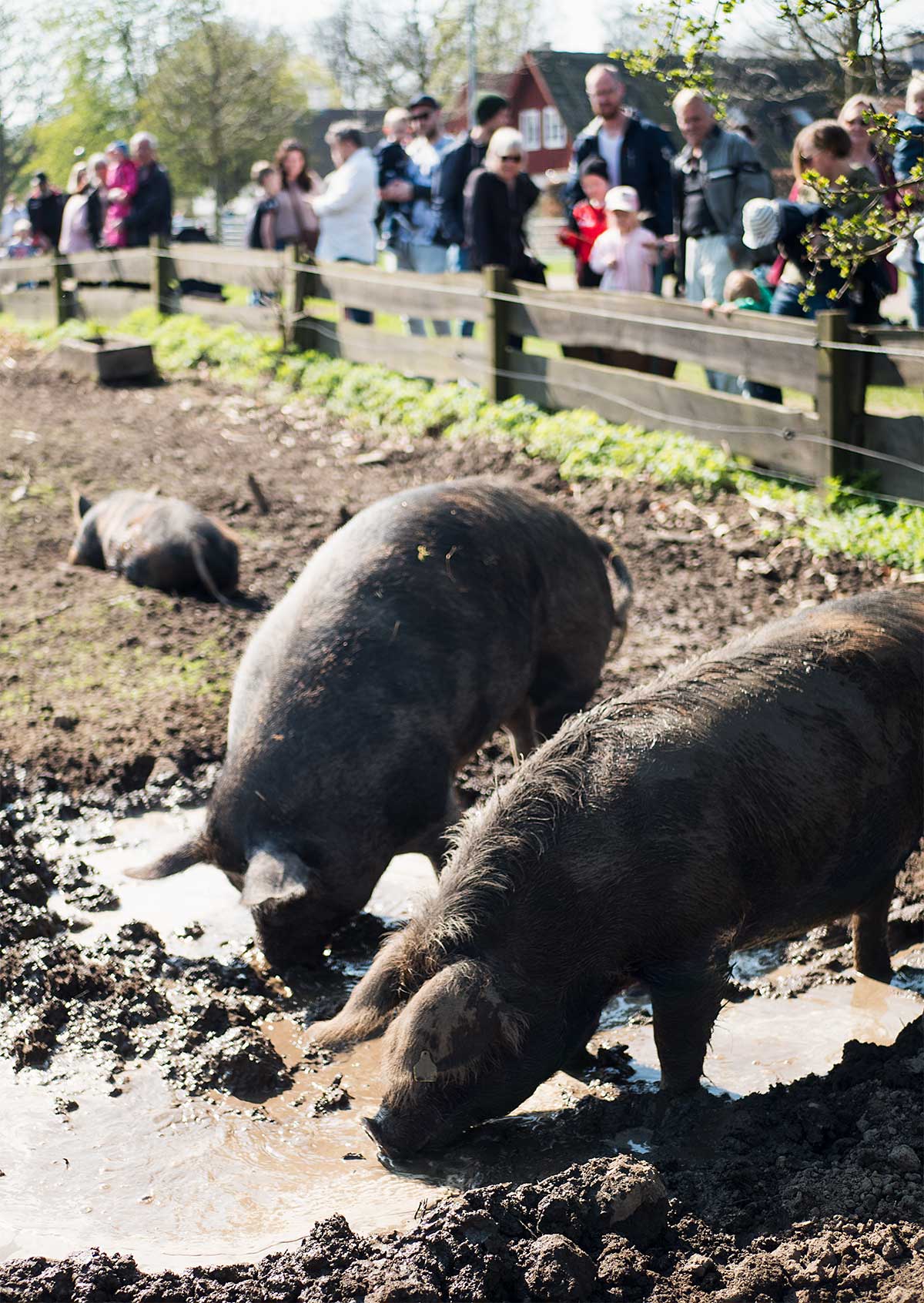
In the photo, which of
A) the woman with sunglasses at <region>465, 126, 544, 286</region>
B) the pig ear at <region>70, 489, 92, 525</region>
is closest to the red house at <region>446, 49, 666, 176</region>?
the woman with sunglasses at <region>465, 126, 544, 286</region>

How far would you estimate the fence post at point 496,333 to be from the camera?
10.8 meters

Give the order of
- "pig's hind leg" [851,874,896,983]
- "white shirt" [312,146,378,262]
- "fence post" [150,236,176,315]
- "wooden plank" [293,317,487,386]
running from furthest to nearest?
"fence post" [150,236,176,315] < "white shirt" [312,146,378,262] < "wooden plank" [293,317,487,386] < "pig's hind leg" [851,874,896,983]

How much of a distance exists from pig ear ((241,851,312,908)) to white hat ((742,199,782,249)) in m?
4.94

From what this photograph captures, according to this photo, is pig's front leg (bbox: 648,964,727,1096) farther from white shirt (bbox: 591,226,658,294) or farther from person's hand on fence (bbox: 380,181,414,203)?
person's hand on fence (bbox: 380,181,414,203)

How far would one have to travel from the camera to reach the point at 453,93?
43.5 metres

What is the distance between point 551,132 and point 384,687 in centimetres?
4640

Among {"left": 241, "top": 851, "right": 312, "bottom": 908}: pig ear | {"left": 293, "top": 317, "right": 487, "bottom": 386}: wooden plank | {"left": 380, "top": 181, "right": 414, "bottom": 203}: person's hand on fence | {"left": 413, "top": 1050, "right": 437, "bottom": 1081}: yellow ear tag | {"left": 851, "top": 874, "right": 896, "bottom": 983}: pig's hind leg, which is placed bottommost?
{"left": 851, "top": 874, "right": 896, "bottom": 983}: pig's hind leg

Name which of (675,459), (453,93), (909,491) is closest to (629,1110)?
(909,491)

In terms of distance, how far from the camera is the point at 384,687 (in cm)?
465

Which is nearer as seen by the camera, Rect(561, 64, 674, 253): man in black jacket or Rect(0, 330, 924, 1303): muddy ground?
Rect(0, 330, 924, 1303): muddy ground

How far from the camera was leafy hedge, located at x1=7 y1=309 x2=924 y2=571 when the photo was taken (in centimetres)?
772

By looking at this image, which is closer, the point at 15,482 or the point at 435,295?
the point at 15,482

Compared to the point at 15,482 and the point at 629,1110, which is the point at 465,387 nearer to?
the point at 15,482

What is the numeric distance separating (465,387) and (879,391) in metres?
3.14
